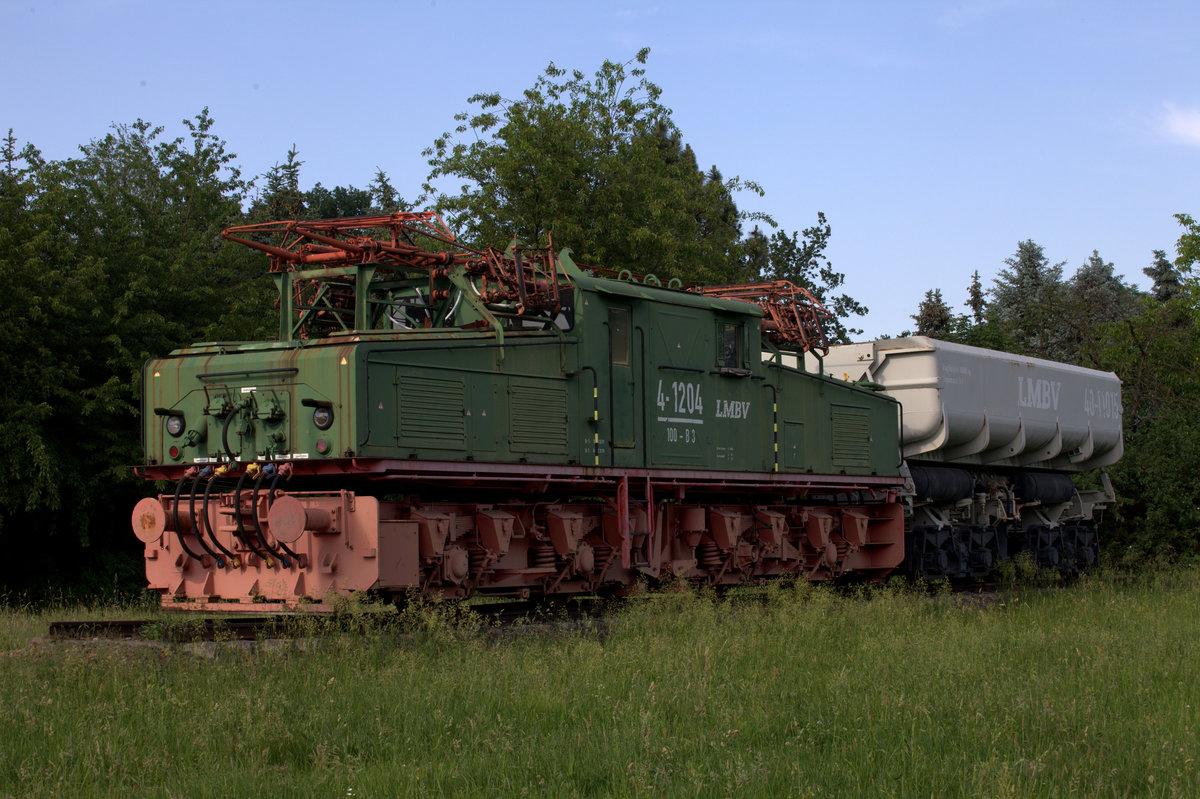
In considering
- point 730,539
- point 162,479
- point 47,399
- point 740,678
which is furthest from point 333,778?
point 47,399

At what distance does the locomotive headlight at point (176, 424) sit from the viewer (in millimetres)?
12352

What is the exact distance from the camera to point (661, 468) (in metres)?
14.3

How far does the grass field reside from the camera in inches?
246

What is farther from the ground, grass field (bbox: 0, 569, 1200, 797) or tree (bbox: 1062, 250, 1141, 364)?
tree (bbox: 1062, 250, 1141, 364)

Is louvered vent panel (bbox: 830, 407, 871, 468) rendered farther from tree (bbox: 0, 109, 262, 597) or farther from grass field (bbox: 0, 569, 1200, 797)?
tree (bbox: 0, 109, 262, 597)

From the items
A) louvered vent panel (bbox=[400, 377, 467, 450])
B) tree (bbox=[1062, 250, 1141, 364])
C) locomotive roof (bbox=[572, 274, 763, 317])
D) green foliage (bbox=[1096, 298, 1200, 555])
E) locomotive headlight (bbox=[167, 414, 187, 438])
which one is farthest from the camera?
tree (bbox=[1062, 250, 1141, 364])

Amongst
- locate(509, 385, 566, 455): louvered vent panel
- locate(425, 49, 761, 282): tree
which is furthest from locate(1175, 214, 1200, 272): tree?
locate(509, 385, 566, 455): louvered vent panel

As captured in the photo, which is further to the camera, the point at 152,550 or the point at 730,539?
the point at 730,539

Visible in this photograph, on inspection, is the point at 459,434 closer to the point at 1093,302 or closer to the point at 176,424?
the point at 176,424

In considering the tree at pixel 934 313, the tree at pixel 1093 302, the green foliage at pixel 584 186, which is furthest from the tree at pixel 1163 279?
the green foliage at pixel 584 186

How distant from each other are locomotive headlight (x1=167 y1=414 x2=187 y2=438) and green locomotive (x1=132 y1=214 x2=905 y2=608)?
18 millimetres

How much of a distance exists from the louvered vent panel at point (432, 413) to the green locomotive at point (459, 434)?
15 mm

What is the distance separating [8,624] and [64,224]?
1176cm

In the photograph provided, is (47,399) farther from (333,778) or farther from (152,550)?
A: (333,778)
